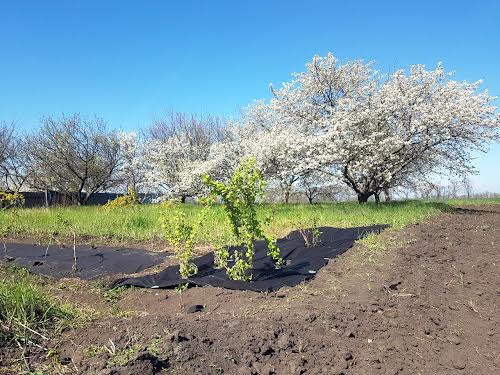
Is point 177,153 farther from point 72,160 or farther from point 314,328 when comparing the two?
point 314,328

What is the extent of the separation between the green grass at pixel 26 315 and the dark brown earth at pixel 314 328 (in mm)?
219

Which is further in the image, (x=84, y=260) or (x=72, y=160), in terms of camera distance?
(x=72, y=160)

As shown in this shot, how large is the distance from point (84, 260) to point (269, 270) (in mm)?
3082

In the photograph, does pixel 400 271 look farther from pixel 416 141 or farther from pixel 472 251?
pixel 416 141

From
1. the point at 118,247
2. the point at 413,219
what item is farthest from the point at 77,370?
the point at 413,219

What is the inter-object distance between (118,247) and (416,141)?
33.1 ft

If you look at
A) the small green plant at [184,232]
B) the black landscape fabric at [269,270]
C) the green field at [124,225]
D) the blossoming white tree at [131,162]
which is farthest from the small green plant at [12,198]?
the blossoming white tree at [131,162]

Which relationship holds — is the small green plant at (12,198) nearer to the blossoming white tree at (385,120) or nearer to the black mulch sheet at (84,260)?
the black mulch sheet at (84,260)

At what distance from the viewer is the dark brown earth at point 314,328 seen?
269 centimetres

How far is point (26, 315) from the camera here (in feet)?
10.2

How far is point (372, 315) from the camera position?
139 inches

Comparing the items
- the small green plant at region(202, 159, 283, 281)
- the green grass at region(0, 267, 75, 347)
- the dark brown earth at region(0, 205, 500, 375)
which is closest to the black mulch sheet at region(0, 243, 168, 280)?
the dark brown earth at region(0, 205, 500, 375)

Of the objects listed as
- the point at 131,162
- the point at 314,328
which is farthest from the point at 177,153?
the point at 314,328

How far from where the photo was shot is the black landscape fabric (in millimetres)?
4520
